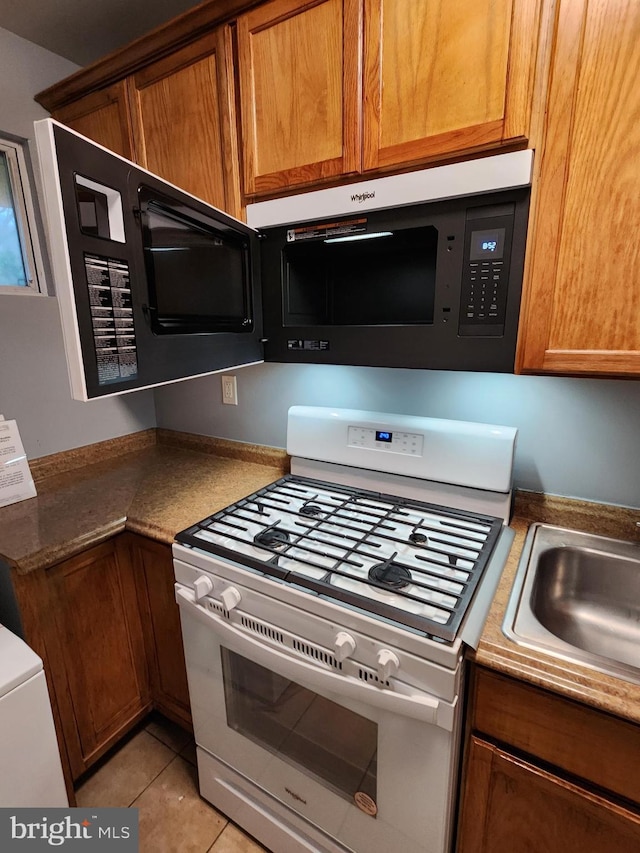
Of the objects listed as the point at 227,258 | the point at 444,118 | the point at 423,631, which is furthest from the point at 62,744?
the point at 444,118

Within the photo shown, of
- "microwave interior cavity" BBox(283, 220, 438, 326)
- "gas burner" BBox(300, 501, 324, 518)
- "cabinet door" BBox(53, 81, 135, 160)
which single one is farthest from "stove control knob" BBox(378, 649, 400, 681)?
"cabinet door" BBox(53, 81, 135, 160)

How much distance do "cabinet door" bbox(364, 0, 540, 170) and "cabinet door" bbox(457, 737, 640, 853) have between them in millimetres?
1226

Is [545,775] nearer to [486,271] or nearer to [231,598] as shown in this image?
[231,598]

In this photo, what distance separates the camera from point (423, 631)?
77cm

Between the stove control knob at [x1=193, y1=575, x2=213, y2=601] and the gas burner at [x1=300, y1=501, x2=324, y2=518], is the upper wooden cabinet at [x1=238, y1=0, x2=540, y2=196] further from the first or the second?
the stove control knob at [x1=193, y1=575, x2=213, y2=601]

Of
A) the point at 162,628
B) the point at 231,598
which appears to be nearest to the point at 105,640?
the point at 162,628

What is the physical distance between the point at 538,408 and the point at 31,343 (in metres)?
1.72

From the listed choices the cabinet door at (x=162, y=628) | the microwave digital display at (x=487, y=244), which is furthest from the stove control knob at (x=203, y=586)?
the microwave digital display at (x=487, y=244)

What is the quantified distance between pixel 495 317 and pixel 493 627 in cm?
64

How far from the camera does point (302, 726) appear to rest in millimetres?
1026

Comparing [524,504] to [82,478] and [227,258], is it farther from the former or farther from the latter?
[82,478]

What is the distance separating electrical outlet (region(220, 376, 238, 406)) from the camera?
174 cm

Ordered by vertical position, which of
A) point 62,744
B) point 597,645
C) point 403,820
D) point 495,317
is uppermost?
point 495,317

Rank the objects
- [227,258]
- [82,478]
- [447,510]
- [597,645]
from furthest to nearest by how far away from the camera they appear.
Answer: [82,478] < [447,510] < [227,258] < [597,645]
